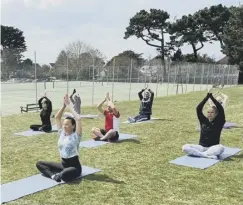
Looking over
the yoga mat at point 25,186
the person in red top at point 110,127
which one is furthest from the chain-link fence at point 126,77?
the yoga mat at point 25,186

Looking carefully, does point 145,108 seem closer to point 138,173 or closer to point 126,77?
point 138,173

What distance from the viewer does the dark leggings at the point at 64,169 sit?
18.7 feet

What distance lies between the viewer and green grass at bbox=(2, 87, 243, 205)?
509 centimetres

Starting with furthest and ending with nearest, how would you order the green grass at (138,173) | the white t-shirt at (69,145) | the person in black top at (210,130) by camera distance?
the person in black top at (210,130) → the white t-shirt at (69,145) → the green grass at (138,173)

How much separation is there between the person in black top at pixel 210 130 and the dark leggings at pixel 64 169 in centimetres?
242

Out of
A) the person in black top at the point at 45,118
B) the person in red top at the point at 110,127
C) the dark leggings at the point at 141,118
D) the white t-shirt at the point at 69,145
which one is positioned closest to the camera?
the white t-shirt at the point at 69,145

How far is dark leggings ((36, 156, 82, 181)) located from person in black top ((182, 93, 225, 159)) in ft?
7.94

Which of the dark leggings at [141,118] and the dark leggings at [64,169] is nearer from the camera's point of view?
the dark leggings at [64,169]

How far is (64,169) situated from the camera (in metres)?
5.76

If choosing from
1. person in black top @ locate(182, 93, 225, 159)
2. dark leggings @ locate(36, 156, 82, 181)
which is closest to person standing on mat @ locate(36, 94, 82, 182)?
dark leggings @ locate(36, 156, 82, 181)

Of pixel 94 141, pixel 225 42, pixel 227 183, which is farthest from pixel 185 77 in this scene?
pixel 227 183

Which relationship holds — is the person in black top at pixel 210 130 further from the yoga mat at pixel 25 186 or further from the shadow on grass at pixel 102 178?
the yoga mat at pixel 25 186

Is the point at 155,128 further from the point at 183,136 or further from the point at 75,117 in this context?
the point at 75,117

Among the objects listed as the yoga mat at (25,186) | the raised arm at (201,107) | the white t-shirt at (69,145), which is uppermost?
the raised arm at (201,107)
